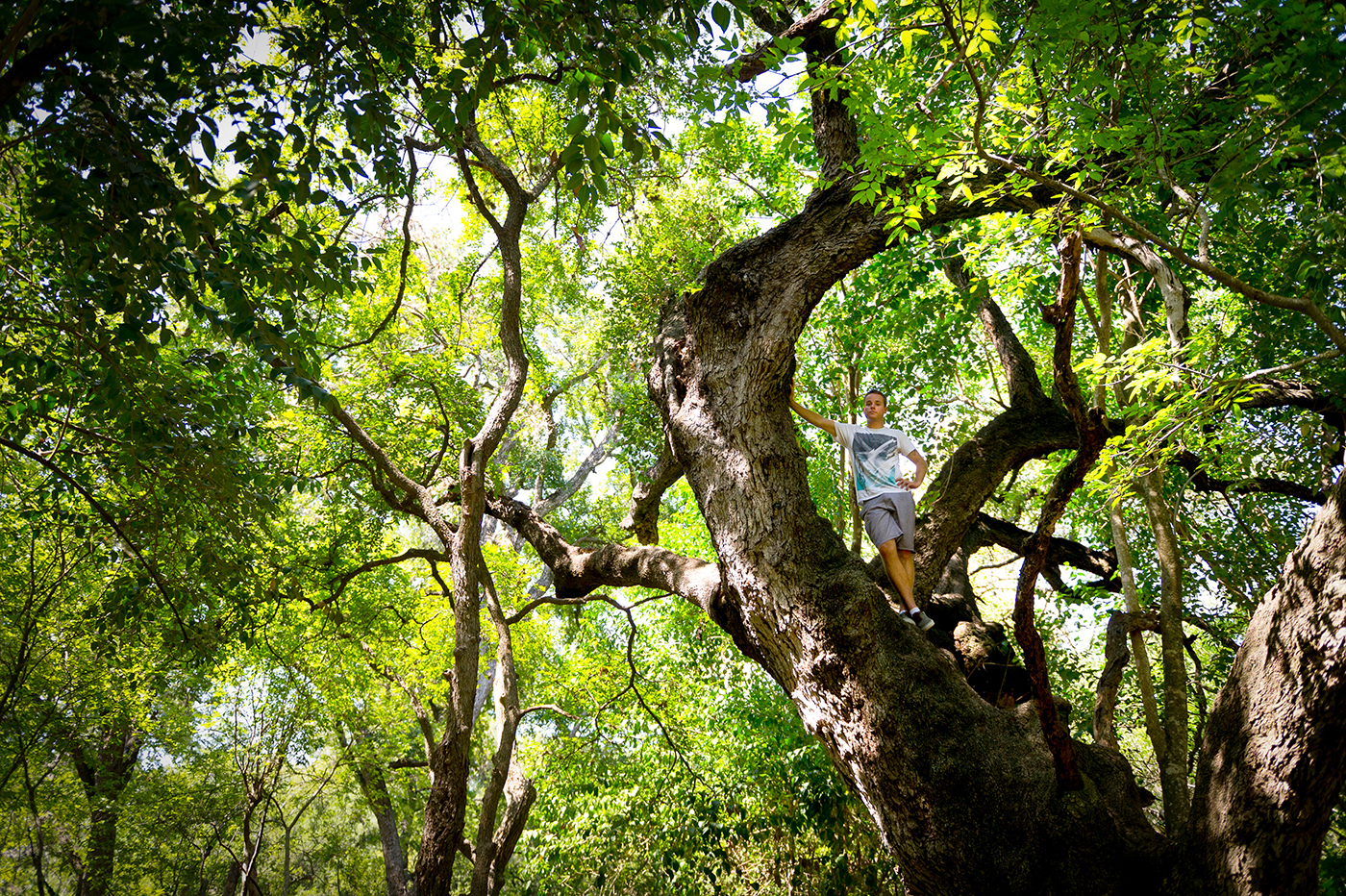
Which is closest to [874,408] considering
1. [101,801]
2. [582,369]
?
[582,369]

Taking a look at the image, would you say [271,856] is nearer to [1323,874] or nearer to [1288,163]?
[1323,874]

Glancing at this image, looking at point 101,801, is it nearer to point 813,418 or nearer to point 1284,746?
point 813,418

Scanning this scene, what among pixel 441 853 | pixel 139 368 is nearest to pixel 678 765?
pixel 441 853

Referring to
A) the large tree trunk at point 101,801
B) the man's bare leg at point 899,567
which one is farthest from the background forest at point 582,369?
the man's bare leg at point 899,567

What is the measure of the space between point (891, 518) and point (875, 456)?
46 centimetres

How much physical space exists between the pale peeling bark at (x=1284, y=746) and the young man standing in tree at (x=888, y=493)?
1.29 meters

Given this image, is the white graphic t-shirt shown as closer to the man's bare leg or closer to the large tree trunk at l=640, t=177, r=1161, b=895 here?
the man's bare leg

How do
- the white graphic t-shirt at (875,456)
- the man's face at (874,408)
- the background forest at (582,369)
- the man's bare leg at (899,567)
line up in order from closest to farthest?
the background forest at (582,369), the man's bare leg at (899,567), the white graphic t-shirt at (875,456), the man's face at (874,408)

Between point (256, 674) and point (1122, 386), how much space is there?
11.4m

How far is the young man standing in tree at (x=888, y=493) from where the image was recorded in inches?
148

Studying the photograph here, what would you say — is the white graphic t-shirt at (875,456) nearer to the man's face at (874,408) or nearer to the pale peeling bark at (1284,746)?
the man's face at (874,408)

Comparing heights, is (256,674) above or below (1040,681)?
above

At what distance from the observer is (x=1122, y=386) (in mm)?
4281

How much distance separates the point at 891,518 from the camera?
12.5 ft
